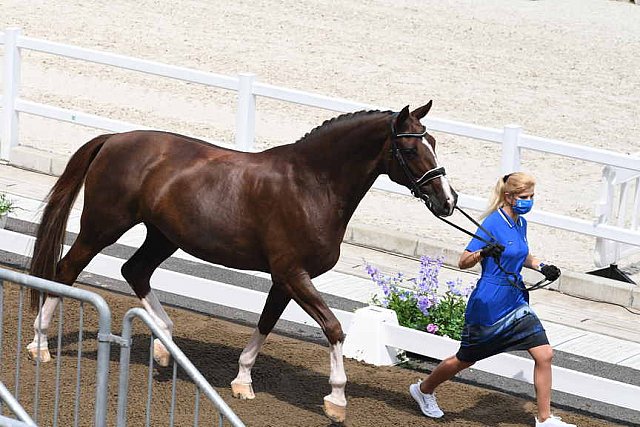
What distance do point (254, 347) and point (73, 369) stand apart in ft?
3.85

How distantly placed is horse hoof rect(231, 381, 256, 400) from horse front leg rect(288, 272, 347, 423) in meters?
0.56

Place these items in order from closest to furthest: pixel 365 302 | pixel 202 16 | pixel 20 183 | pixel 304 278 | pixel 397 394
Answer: pixel 304 278, pixel 397 394, pixel 365 302, pixel 20 183, pixel 202 16

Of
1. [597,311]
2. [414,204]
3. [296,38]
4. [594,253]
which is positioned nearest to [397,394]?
[597,311]

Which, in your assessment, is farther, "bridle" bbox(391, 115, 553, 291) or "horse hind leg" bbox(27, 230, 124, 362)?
"horse hind leg" bbox(27, 230, 124, 362)

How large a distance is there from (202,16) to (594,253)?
49.0 ft

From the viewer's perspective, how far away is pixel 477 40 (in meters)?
25.2

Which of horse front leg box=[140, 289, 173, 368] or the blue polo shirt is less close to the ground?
the blue polo shirt

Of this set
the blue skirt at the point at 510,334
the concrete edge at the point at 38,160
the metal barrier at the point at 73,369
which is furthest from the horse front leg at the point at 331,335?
the concrete edge at the point at 38,160

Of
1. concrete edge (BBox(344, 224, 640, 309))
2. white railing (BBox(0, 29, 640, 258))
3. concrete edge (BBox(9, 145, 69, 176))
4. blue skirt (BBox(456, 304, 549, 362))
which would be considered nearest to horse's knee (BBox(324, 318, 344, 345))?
blue skirt (BBox(456, 304, 549, 362))

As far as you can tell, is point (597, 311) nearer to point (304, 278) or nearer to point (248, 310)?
point (248, 310)

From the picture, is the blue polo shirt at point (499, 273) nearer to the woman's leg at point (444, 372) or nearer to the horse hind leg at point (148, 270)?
the woman's leg at point (444, 372)

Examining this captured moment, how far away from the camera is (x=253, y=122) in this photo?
45.8 ft

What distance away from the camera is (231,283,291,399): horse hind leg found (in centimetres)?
836

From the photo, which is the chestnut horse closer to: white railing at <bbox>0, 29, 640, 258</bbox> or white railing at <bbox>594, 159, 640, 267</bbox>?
white railing at <bbox>0, 29, 640, 258</bbox>
